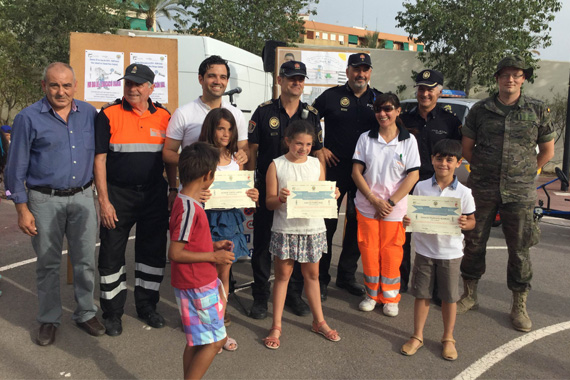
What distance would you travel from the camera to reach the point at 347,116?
4551 mm

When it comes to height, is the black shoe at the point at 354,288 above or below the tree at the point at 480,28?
below

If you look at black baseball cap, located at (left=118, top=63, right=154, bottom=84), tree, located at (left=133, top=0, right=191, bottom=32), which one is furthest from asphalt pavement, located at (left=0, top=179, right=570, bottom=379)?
tree, located at (left=133, top=0, right=191, bottom=32)

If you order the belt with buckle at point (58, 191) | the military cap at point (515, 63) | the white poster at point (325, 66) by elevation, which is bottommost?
the belt with buckle at point (58, 191)

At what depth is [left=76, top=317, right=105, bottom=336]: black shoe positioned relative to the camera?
3.84 meters

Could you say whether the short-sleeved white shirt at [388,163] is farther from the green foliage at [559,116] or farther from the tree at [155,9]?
the tree at [155,9]

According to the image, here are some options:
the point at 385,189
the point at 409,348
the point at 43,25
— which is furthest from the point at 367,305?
the point at 43,25

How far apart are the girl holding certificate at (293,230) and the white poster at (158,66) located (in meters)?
2.36

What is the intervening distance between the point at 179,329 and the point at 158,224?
3.00 feet

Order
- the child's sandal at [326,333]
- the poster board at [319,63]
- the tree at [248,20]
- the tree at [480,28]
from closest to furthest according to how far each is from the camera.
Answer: the child's sandal at [326,333] < the poster board at [319,63] < the tree at [480,28] < the tree at [248,20]

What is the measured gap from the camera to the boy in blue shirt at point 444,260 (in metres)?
3.60

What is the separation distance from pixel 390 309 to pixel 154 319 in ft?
6.93

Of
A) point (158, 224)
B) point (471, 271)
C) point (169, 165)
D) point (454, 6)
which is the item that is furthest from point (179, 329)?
point (454, 6)

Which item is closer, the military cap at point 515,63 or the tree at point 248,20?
the military cap at point 515,63

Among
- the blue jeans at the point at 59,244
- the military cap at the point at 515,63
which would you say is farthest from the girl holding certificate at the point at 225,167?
the military cap at the point at 515,63
